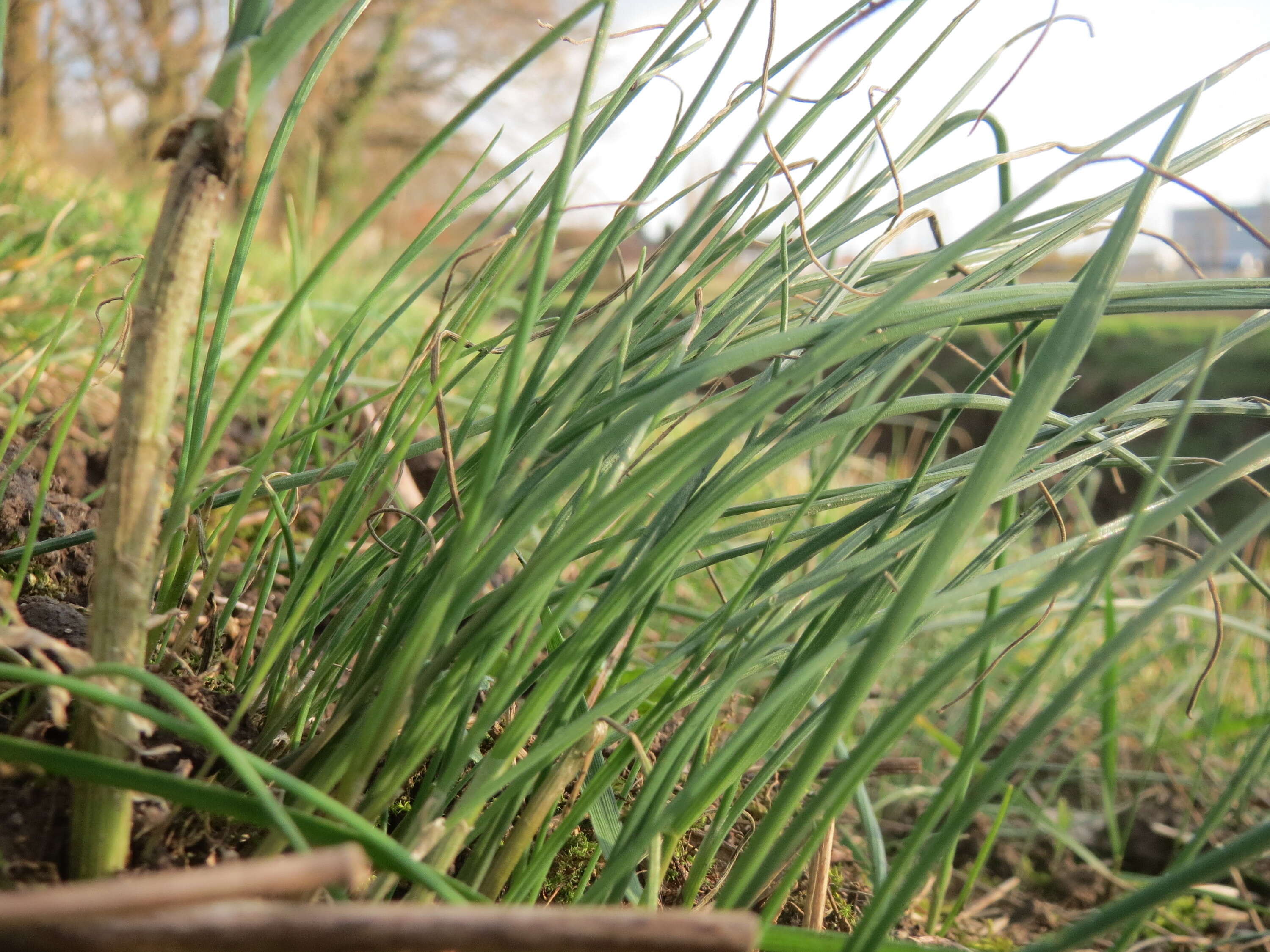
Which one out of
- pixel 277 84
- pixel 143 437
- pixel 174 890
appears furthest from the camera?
pixel 277 84

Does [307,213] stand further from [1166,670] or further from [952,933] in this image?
[1166,670]

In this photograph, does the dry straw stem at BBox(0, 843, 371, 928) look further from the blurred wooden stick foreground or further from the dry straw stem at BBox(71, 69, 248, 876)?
the dry straw stem at BBox(71, 69, 248, 876)

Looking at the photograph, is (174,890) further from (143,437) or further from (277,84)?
(277,84)

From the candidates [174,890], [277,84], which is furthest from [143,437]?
[277,84]

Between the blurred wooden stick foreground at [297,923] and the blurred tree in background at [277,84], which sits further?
the blurred tree in background at [277,84]

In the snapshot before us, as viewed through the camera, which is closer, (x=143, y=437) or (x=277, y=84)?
(x=143, y=437)

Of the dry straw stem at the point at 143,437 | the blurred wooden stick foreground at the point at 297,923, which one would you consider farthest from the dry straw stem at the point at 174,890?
the dry straw stem at the point at 143,437

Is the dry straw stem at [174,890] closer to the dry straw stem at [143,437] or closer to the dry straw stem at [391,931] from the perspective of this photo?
the dry straw stem at [391,931]

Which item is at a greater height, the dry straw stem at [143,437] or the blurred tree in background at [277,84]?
the blurred tree in background at [277,84]
